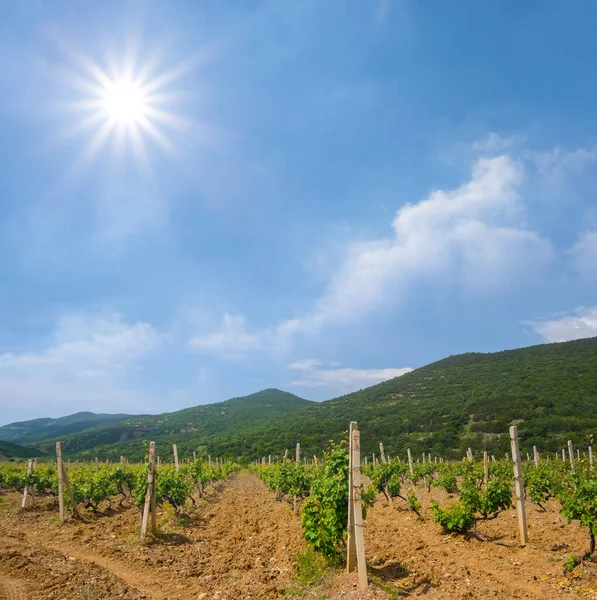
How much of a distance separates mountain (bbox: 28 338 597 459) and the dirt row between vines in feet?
141

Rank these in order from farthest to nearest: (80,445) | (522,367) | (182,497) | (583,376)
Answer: (80,445)
(522,367)
(583,376)
(182,497)

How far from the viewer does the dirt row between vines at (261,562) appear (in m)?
7.11

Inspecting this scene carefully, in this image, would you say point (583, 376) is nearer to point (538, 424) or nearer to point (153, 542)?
point (538, 424)

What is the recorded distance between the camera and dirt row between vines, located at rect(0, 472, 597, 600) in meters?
7.11

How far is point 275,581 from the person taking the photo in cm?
805

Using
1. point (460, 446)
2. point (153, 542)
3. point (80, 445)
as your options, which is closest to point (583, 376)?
point (460, 446)

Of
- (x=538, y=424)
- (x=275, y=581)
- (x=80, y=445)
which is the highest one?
(x=275, y=581)

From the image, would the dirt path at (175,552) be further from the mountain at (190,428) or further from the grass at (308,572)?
the mountain at (190,428)

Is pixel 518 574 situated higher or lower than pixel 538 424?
higher

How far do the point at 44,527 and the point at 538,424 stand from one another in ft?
184

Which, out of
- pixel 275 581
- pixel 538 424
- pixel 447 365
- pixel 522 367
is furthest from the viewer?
pixel 447 365

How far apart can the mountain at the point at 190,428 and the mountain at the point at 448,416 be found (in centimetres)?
50

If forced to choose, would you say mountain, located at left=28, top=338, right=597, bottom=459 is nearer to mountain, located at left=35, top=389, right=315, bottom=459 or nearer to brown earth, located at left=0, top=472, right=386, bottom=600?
mountain, located at left=35, top=389, right=315, bottom=459

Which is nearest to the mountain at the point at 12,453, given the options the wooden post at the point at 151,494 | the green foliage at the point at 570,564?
the wooden post at the point at 151,494
